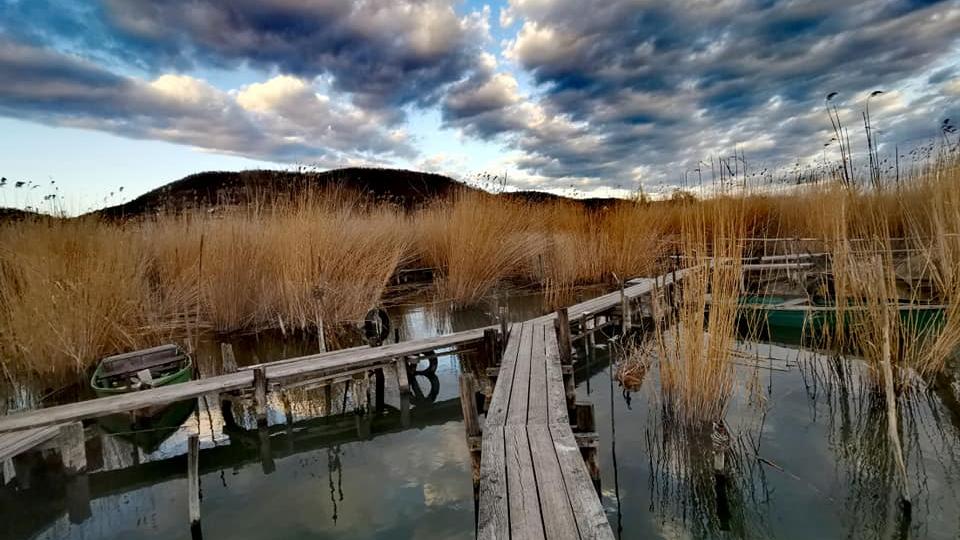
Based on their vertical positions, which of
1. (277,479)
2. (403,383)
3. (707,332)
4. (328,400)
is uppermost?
(707,332)

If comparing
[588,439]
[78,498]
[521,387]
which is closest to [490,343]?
[521,387]

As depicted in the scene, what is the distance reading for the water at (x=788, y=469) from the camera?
3027 mm

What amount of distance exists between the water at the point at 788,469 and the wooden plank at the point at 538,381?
65 centimetres

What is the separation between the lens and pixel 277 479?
400cm

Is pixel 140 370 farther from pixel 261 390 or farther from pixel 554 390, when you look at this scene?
pixel 554 390

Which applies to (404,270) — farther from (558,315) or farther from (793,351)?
(793,351)

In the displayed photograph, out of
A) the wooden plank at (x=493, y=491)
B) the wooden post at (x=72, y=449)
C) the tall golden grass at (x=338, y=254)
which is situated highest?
the tall golden grass at (x=338, y=254)

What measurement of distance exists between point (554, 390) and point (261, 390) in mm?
2685

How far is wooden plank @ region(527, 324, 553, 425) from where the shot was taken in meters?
3.50

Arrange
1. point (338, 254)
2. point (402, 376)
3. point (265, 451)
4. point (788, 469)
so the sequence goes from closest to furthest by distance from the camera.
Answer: point (788, 469) < point (265, 451) < point (402, 376) < point (338, 254)

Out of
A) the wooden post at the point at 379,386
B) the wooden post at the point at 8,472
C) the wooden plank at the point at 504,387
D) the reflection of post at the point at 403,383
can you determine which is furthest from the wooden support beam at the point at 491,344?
the wooden post at the point at 8,472

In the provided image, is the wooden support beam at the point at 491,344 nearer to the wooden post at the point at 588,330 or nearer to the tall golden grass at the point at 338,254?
the wooden post at the point at 588,330

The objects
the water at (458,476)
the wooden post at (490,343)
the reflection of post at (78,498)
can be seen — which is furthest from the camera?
the wooden post at (490,343)

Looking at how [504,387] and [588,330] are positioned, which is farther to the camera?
[588,330]
